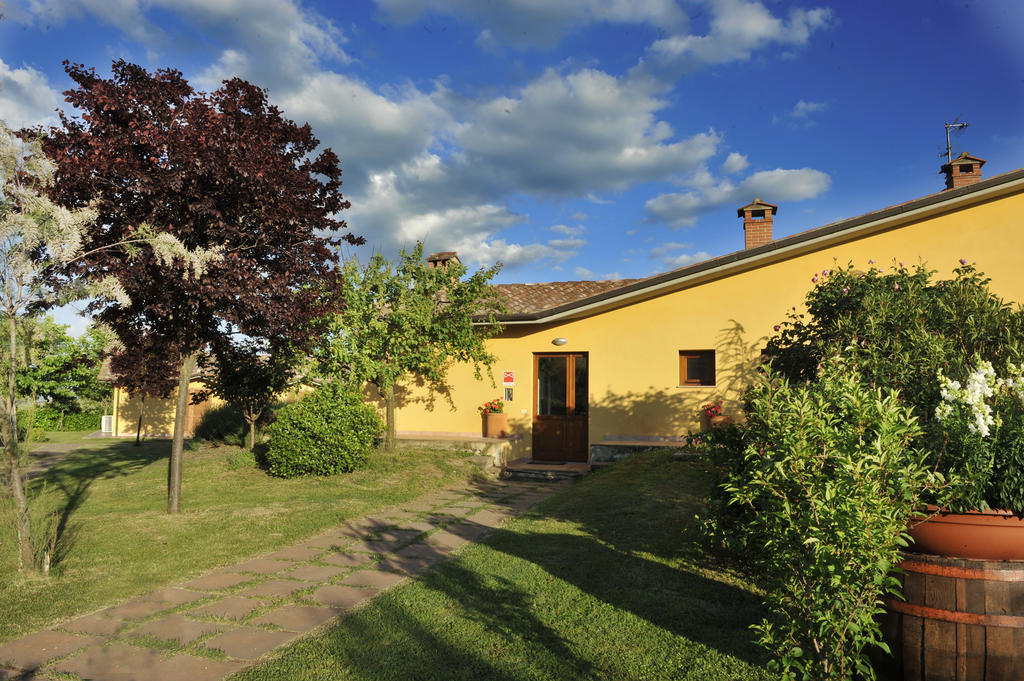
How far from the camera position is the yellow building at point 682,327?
423 inches

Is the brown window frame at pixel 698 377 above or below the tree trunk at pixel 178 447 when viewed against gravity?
above

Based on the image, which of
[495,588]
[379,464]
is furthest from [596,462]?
[495,588]

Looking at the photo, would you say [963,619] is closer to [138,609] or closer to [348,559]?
[348,559]

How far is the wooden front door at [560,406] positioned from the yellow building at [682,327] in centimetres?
2

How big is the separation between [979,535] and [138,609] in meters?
5.59

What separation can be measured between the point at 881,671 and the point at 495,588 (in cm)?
278

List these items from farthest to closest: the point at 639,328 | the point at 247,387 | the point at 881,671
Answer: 1. the point at 247,387
2. the point at 639,328
3. the point at 881,671

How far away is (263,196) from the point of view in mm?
7109

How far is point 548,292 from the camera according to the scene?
16.5m

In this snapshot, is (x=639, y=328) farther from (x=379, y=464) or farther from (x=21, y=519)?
(x=21, y=519)

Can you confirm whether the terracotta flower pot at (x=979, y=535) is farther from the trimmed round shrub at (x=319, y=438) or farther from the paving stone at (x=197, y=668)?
the trimmed round shrub at (x=319, y=438)

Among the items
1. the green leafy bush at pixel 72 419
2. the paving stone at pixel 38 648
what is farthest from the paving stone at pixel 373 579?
the green leafy bush at pixel 72 419

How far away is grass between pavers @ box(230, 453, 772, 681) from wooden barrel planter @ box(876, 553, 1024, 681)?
2.69ft

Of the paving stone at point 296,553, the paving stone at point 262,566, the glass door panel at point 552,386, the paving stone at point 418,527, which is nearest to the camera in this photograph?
the paving stone at point 262,566
